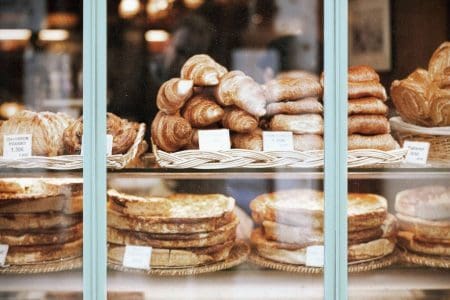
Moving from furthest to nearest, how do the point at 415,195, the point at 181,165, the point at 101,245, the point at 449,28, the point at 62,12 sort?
the point at 62,12 < the point at 449,28 < the point at 415,195 < the point at 181,165 < the point at 101,245

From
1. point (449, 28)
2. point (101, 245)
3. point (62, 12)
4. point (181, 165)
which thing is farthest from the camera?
point (62, 12)

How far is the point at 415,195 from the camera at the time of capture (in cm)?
273

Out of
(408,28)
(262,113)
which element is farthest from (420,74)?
(262,113)

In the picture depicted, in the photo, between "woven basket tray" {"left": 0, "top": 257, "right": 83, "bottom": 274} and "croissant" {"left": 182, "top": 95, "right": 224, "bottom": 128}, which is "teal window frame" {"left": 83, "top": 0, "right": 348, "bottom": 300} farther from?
"croissant" {"left": 182, "top": 95, "right": 224, "bottom": 128}

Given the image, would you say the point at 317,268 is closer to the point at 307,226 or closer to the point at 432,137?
the point at 307,226

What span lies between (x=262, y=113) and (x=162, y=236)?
68cm

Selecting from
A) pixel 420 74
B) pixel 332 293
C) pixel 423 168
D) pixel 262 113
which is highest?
pixel 420 74

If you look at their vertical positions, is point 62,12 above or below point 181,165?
above

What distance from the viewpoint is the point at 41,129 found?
103 inches

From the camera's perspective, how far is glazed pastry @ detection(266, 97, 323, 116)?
261 centimetres

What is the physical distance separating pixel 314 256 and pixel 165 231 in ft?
2.08

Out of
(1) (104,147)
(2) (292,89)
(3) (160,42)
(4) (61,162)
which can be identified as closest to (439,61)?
(2) (292,89)

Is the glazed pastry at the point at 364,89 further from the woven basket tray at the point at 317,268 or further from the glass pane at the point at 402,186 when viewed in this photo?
the woven basket tray at the point at 317,268

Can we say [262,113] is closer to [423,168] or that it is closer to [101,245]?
[423,168]
